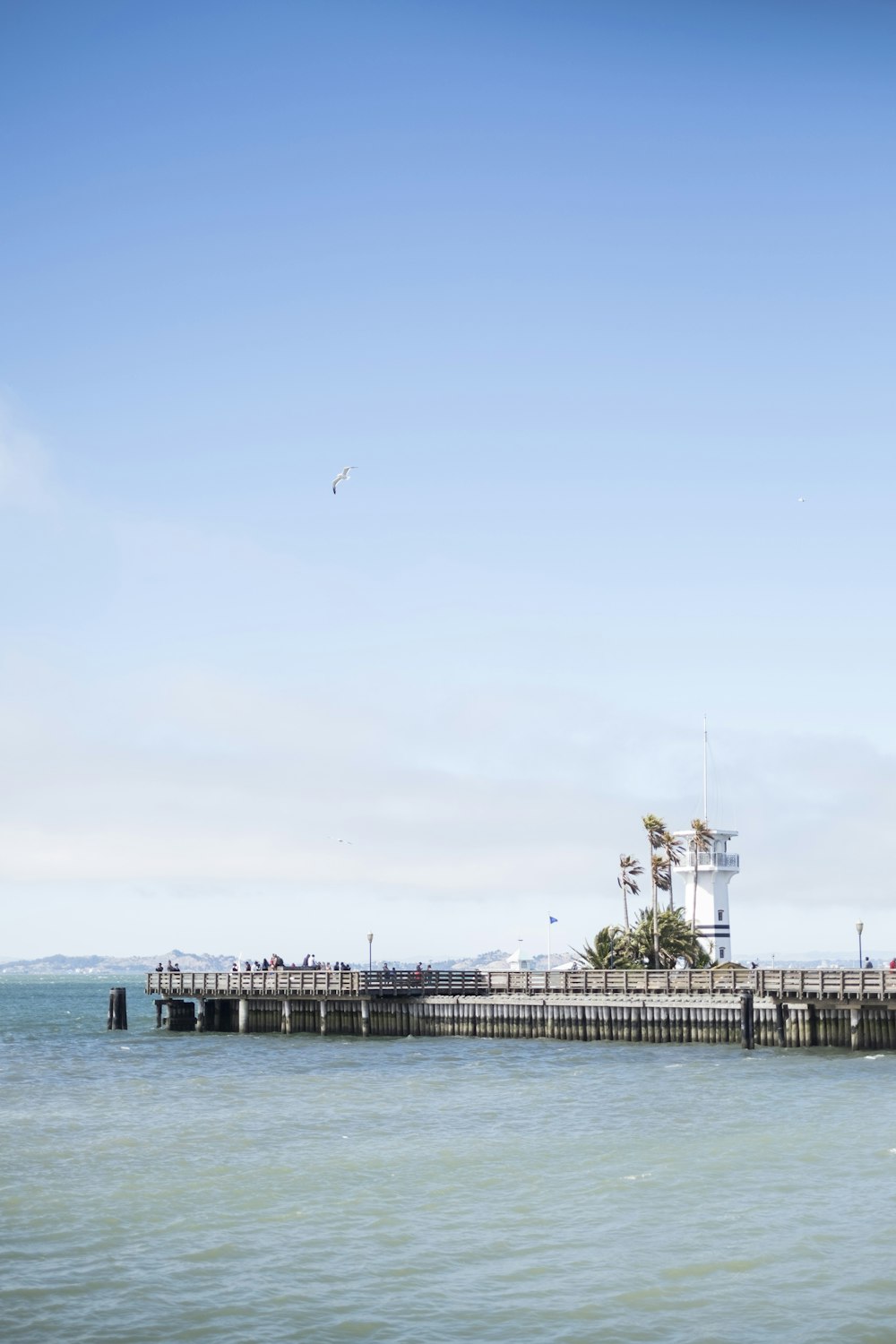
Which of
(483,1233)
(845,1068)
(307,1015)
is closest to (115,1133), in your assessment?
(483,1233)

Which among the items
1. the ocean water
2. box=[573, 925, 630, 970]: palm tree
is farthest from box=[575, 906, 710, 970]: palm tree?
the ocean water

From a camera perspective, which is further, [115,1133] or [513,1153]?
[115,1133]

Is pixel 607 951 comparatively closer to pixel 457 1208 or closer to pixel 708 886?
pixel 708 886

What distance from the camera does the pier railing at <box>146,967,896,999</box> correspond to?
61.8m

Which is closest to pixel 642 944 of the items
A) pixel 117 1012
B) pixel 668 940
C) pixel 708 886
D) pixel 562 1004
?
pixel 668 940

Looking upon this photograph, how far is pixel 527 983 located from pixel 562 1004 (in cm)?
443

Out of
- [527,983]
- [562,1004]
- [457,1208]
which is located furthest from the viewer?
[527,983]

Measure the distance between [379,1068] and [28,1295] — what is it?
34.6 m

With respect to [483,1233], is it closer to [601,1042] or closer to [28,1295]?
[28,1295]

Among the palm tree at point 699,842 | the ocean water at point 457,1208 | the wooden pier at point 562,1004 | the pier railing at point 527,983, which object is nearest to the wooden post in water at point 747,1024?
the wooden pier at point 562,1004

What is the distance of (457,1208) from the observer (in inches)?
1244

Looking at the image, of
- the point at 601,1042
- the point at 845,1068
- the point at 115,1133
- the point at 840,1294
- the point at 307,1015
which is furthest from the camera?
the point at 307,1015

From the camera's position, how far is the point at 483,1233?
29.3 metres

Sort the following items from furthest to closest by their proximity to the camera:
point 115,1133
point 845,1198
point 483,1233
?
1. point 115,1133
2. point 845,1198
3. point 483,1233
